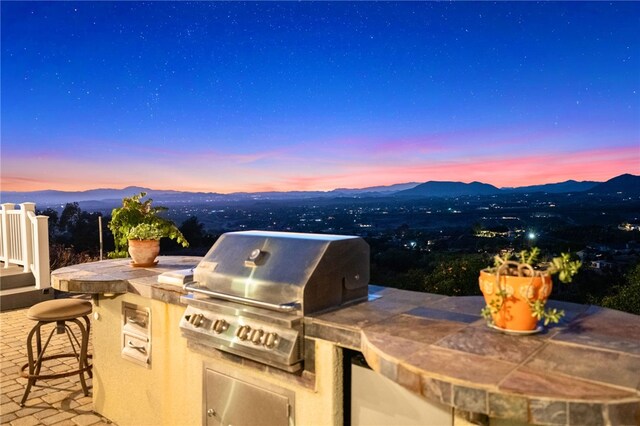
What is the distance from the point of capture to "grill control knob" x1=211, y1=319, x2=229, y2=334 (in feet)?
7.87

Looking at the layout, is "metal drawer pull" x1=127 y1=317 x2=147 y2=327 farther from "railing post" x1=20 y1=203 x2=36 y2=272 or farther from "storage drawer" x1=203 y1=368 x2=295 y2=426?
"railing post" x1=20 y1=203 x2=36 y2=272

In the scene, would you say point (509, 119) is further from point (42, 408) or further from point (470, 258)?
point (42, 408)

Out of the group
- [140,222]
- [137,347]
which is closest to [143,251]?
[140,222]

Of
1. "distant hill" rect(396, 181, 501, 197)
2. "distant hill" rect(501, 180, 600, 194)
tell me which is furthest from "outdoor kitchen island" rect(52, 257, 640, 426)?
"distant hill" rect(396, 181, 501, 197)

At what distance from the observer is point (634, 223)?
25.6 ft

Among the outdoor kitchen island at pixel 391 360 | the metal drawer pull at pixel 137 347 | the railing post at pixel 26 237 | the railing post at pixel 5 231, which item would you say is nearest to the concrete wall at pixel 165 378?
the outdoor kitchen island at pixel 391 360

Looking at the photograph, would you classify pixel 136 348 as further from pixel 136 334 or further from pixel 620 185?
pixel 620 185

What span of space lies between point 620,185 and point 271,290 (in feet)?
33.3

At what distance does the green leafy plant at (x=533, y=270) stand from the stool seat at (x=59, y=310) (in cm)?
348

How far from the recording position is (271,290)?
7.54 feet

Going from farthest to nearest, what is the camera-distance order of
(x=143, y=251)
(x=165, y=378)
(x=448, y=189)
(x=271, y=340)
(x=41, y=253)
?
1. (x=448, y=189)
2. (x=41, y=253)
3. (x=143, y=251)
4. (x=165, y=378)
5. (x=271, y=340)

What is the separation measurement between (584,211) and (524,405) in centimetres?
793

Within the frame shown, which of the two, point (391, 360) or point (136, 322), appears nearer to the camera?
point (391, 360)

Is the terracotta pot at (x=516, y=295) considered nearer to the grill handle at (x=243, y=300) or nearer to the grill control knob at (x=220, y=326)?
the grill handle at (x=243, y=300)
